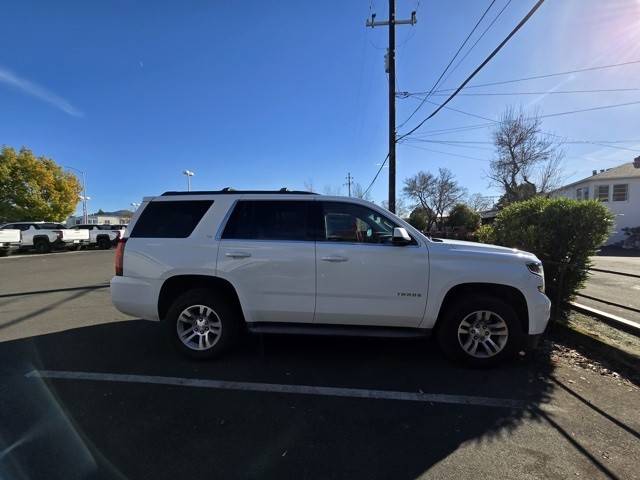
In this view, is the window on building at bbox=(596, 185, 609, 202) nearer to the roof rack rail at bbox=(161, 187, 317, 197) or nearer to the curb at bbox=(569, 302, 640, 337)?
the curb at bbox=(569, 302, 640, 337)

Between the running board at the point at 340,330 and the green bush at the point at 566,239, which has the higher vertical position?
the green bush at the point at 566,239

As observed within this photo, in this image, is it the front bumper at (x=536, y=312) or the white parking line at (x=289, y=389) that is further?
the front bumper at (x=536, y=312)

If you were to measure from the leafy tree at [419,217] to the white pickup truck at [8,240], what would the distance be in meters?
50.4

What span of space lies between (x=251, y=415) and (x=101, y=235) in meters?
29.5

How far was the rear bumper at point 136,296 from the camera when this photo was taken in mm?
4469

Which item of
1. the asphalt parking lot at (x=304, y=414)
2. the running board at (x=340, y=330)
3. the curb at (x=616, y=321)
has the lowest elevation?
the asphalt parking lot at (x=304, y=414)

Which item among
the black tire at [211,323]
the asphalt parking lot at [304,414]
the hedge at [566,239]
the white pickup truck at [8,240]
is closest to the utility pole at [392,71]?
the hedge at [566,239]

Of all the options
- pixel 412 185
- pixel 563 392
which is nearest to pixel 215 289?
pixel 563 392

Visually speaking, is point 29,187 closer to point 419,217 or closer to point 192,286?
point 192,286

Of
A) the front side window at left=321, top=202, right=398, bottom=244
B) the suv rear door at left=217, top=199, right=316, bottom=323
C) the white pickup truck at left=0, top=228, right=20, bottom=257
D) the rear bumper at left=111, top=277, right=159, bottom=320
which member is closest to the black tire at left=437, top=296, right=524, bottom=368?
the front side window at left=321, top=202, right=398, bottom=244

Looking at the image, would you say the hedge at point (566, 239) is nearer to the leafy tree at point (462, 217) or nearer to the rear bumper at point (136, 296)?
the rear bumper at point (136, 296)

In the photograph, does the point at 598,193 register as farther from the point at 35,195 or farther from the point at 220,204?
the point at 35,195

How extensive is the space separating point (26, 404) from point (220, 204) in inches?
105

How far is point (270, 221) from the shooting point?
4.49 m
